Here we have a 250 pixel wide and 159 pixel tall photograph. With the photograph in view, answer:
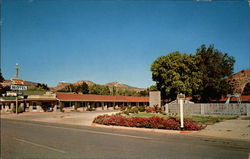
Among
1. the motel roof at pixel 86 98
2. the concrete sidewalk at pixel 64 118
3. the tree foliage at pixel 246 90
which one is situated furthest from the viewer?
the tree foliage at pixel 246 90

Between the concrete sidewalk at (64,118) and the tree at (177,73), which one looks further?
the tree at (177,73)

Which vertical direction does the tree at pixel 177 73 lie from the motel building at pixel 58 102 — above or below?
above

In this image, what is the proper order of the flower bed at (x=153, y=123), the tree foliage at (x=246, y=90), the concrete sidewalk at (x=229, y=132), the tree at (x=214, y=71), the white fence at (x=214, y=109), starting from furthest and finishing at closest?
the tree foliage at (x=246, y=90) < the tree at (x=214, y=71) < the white fence at (x=214, y=109) < the flower bed at (x=153, y=123) < the concrete sidewalk at (x=229, y=132)

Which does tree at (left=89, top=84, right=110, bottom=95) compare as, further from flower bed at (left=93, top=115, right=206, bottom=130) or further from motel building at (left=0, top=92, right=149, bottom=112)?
flower bed at (left=93, top=115, right=206, bottom=130)

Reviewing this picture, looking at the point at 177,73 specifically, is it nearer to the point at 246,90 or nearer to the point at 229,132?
the point at 229,132

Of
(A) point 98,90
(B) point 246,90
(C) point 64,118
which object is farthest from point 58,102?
(B) point 246,90

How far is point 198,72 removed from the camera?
135 ft

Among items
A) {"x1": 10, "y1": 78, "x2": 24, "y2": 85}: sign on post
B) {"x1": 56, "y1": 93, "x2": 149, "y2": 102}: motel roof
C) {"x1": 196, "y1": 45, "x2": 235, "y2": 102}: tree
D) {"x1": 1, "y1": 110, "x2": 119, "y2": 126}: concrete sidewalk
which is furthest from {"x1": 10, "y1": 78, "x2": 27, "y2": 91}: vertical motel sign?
{"x1": 196, "y1": 45, "x2": 235, "y2": 102}: tree

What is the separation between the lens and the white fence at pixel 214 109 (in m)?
25.7

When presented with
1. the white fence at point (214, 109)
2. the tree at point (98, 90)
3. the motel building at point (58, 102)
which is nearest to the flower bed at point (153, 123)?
the white fence at point (214, 109)

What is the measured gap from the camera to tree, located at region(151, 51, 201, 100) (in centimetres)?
4097

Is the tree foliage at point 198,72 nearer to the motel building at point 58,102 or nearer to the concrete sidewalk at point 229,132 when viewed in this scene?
the motel building at point 58,102

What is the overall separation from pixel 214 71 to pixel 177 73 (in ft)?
23.4

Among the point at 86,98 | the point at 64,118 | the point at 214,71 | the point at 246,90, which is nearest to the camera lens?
the point at 64,118
